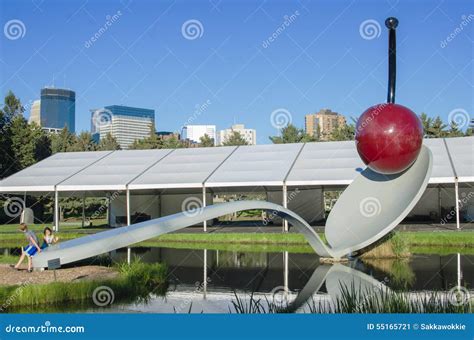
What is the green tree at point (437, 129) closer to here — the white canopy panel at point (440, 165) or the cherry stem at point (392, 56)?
the white canopy panel at point (440, 165)

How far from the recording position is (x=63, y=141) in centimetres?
6116

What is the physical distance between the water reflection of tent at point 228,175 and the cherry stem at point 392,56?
8.78 m

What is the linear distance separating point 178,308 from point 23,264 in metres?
6.98

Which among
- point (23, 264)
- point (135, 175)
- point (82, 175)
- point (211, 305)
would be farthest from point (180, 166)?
point (211, 305)

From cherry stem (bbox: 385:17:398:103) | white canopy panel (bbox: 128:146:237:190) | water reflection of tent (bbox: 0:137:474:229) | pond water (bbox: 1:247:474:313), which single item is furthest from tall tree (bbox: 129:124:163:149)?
cherry stem (bbox: 385:17:398:103)

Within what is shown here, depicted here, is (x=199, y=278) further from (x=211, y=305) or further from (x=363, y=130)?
(x=363, y=130)

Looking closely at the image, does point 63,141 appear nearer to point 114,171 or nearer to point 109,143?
point 109,143

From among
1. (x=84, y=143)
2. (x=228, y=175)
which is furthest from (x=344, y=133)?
(x=228, y=175)

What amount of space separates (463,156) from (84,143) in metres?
42.8

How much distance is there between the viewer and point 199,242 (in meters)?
23.6

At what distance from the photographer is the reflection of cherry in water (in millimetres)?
14094

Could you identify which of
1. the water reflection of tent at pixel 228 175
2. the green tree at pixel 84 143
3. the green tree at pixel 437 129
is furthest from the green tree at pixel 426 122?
the green tree at pixel 84 143

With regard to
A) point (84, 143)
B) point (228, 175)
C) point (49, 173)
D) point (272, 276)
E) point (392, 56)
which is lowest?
point (272, 276)

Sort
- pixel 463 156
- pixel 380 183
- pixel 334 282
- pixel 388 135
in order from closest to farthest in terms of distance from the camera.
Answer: pixel 334 282 < pixel 388 135 < pixel 380 183 < pixel 463 156
